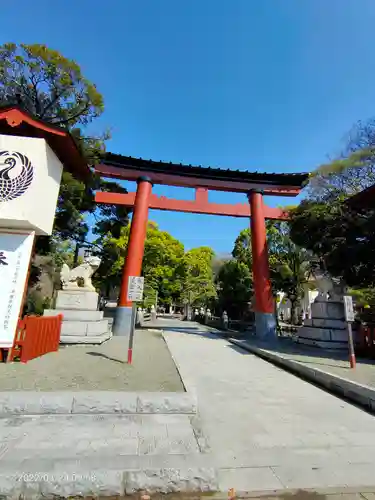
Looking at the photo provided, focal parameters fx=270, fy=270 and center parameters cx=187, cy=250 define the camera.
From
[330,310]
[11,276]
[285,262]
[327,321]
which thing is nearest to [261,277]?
[330,310]

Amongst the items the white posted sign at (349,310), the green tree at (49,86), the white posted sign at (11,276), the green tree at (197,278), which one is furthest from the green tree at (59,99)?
the green tree at (197,278)

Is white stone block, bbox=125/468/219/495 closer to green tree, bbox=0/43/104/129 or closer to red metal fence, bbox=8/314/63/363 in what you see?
red metal fence, bbox=8/314/63/363

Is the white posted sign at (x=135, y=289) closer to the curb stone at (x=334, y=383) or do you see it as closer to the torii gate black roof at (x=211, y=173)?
the curb stone at (x=334, y=383)

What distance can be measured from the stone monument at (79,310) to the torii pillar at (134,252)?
2335 millimetres

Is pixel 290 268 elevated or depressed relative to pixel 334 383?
elevated

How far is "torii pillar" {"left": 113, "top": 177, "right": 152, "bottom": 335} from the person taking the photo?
1285 centimetres

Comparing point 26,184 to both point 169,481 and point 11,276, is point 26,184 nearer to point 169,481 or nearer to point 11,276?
point 11,276

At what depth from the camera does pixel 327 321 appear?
35.9 ft

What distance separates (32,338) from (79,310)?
325 centimetres

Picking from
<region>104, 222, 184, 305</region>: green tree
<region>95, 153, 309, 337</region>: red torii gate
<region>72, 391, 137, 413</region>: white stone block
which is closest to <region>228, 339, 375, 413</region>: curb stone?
<region>72, 391, 137, 413</region>: white stone block

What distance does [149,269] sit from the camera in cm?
2623

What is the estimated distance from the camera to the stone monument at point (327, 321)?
1052 centimetres

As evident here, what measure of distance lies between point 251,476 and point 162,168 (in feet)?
47.5

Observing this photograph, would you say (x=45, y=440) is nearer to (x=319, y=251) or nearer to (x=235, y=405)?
(x=235, y=405)
